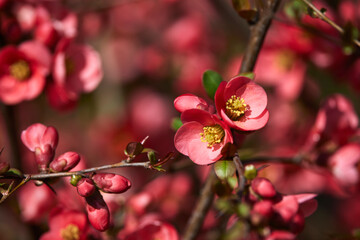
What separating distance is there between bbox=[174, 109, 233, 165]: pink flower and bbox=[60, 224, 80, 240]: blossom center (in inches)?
11.2

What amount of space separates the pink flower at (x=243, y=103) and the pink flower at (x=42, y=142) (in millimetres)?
302

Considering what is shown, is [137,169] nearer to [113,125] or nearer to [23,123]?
[113,125]

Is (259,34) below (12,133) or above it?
above

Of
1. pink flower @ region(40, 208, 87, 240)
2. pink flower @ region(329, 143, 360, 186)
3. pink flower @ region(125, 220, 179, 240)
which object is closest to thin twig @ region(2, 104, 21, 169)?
pink flower @ region(40, 208, 87, 240)

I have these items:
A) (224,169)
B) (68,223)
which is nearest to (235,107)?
(224,169)

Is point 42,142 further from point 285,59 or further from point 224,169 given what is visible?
point 285,59

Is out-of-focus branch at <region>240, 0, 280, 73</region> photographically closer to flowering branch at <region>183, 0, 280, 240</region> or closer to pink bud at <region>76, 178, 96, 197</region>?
flowering branch at <region>183, 0, 280, 240</region>

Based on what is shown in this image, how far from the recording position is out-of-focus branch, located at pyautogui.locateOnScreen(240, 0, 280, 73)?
2.73ft

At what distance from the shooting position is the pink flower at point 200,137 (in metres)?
0.72

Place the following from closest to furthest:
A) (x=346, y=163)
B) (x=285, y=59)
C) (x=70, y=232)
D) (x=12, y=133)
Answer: (x=70, y=232) < (x=346, y=163) < (x=12, y=133) < (x=285, y=59)

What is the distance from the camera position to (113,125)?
2096 millimetres

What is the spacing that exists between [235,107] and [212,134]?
6 cm

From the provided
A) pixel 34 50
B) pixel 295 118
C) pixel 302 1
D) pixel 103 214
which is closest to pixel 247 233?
pixel 103 214

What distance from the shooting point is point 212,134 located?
74 centimetres
